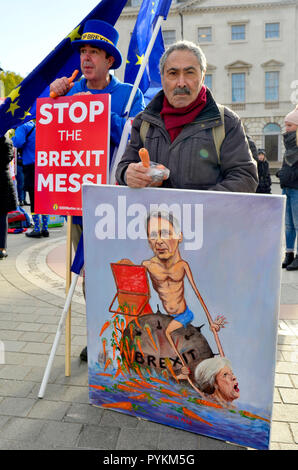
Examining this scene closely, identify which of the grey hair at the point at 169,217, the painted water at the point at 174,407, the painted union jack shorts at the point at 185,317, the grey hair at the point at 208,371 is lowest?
the painted water at the point at 174,407

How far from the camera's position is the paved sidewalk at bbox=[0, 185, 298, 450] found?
84.6 inches

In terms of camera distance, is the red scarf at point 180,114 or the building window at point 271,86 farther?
the building window at point 271,86

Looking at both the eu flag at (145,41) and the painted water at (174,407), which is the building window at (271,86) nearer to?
the eu flag at (145,41)

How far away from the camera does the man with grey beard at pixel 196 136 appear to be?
220cm

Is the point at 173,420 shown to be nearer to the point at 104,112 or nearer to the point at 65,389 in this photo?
the point at 65,389

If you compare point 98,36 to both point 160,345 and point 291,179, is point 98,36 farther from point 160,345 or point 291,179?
point 291,179

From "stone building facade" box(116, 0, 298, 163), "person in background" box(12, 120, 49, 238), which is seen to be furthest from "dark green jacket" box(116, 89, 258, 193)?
"stone building facade" box(116, 0, 298, 163)

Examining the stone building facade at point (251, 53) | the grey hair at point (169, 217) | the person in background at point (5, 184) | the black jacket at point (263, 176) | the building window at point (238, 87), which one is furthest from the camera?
the building window at point (238, 87)

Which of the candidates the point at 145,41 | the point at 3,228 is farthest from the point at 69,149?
the point at 3,228

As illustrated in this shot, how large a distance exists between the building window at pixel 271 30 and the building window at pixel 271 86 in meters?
3.04

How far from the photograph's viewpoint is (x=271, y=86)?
36.6 m

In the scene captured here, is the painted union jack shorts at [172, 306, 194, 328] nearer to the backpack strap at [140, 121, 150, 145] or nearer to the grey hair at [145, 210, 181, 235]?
the grey hair at [145, 210, 181, 235]

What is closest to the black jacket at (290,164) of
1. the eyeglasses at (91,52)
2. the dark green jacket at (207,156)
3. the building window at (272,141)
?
the eyeglasses at (91,52)

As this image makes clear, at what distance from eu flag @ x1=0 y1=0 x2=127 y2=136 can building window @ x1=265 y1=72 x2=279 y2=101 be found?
36538 millimetres
